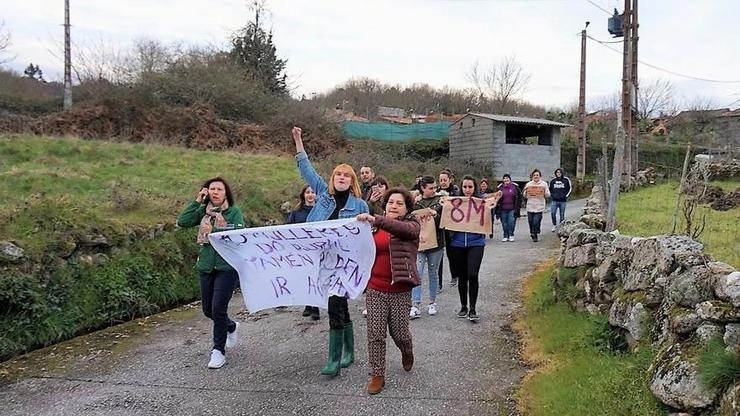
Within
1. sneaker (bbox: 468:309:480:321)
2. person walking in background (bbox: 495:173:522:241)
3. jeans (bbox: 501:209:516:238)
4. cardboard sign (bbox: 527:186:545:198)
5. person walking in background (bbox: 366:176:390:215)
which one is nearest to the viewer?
person walking in background (bbox: 366:176:390:215)

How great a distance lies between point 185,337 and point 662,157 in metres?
36.3

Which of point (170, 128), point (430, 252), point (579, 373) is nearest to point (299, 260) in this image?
point (430, 252)

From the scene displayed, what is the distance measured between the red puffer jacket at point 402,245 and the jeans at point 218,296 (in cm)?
166

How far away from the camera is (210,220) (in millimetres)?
5527

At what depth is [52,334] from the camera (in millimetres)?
6586

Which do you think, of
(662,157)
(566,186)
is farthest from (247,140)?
(662,157)

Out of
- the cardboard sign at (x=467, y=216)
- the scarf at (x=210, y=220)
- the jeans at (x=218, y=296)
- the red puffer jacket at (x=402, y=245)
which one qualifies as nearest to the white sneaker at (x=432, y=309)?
the cardboard sign at (x=467, y=216)

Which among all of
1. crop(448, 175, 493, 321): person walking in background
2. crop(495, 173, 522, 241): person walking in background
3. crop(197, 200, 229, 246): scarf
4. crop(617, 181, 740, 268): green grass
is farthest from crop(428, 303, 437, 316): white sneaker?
crop(495, 173, 522, 241): person walking in background

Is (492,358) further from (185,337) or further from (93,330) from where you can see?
(93,330)

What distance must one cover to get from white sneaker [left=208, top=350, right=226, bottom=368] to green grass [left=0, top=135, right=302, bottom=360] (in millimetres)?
2385

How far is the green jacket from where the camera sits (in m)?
5.36

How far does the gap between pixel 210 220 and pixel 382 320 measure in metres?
Answer: 1.99

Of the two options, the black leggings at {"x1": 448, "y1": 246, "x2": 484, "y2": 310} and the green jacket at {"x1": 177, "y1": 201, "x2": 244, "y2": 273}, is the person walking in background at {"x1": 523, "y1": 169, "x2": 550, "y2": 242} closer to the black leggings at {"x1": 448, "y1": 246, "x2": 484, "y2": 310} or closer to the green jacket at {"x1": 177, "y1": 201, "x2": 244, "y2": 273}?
the black leggings at {"x1": 448, "y1": 246, "x2": 484, "y2": 310}

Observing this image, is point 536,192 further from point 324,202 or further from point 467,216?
point 324,202
